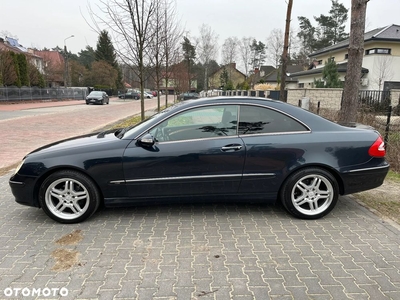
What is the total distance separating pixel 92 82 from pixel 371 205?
194ft

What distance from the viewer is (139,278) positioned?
2609mm

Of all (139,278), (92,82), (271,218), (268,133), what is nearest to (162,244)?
(139,278)

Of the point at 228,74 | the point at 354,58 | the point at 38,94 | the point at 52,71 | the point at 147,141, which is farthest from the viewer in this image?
the point at 228,74

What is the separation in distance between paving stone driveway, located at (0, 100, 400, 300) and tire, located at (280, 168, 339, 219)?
14 cm

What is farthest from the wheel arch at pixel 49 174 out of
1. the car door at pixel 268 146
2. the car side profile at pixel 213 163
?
the car door at pixel 268 146

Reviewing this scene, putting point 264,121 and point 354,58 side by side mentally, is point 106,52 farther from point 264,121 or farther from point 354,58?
point 264,121

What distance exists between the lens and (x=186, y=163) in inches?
139

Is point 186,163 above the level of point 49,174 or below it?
above

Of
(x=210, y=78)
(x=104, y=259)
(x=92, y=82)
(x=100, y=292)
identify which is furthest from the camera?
(x=210, y=78)

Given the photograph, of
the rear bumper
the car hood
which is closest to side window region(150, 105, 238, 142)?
the car hood

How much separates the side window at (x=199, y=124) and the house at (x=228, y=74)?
192 feet

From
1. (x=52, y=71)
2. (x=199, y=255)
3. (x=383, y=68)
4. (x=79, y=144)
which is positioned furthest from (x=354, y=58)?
(x=52, y=71)

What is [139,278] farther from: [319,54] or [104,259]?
[319,54]

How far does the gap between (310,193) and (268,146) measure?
823 millimetres
